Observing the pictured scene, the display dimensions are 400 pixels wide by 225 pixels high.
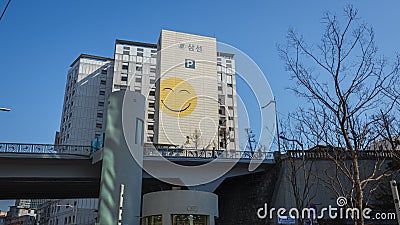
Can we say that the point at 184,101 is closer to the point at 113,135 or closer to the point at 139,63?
the point at 139,63

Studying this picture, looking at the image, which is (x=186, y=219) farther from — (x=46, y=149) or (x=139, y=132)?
(x=46, y=149)

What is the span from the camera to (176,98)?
6569 centimetres

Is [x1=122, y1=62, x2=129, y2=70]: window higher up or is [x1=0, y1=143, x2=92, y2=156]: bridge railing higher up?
[x1=122, y1=62, x2=129, y2=70]: window

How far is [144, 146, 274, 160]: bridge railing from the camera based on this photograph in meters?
Result: 31.9

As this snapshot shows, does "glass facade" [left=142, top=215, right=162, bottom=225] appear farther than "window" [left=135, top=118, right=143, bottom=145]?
No

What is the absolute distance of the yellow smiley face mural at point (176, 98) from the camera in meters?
65.8

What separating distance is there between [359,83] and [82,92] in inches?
2643

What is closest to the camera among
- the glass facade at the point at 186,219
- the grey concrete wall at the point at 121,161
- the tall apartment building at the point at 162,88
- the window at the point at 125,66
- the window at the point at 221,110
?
the grey concrete wall at the point at 121,161

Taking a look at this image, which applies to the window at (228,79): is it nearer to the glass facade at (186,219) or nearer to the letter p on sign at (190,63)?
the letter p on sign at (190,63)

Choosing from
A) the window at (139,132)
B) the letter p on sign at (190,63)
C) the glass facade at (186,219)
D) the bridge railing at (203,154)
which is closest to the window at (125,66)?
the letter p on sign at (190,63)

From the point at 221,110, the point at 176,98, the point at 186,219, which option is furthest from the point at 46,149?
the point at 221,110

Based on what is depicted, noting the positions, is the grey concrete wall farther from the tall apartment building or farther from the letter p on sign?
the letter p on sign

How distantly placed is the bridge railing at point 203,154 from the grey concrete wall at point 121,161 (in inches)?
145

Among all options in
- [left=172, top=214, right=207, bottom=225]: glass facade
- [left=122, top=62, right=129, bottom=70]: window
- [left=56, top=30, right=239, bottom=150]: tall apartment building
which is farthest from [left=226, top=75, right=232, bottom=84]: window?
[left=172, top=214, right=207, bottom=225]: glass facade
